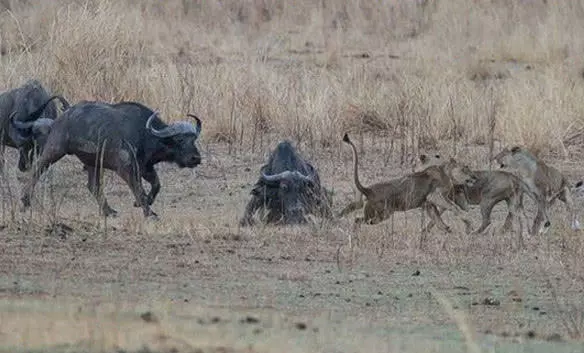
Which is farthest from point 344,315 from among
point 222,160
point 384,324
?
point 222,160

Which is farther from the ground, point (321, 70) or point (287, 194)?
point (321, 70)

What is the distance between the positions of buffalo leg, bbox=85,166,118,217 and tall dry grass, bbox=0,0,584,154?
390 centimetres

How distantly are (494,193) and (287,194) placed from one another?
1.82 metres

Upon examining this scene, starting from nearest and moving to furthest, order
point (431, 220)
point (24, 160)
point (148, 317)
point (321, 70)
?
point (148, 317)
point (431, 220)
point (24, 160)
point (321, 70)

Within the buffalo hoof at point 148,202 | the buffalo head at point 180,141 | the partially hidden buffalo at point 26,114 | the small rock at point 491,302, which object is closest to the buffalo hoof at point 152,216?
the buffalo hoof at point 148,202

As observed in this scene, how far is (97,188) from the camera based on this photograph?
1772 centimetres

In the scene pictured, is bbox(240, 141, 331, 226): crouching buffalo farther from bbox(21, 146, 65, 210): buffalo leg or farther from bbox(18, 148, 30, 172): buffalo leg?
bbox(18, 148, 30, 172): buffalo leg

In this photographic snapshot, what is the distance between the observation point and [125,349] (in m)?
9.72

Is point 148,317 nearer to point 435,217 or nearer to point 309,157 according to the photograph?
point 435,217

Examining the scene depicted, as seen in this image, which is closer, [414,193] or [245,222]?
[414,193]

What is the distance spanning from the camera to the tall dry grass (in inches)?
867

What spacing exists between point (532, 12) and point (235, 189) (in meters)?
16.9

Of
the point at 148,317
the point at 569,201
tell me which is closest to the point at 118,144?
the point at 569,201

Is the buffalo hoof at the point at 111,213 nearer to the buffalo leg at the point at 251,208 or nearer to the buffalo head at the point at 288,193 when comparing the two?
the buffalo leg at the point at 251,208
